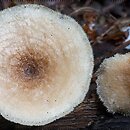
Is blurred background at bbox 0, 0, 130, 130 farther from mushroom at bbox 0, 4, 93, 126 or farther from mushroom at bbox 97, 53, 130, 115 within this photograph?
mushroom at bbox 0, 4, 93, 126

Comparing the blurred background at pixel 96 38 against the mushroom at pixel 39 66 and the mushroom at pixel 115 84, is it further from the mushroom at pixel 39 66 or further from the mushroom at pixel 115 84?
the mushroom at pixel 39 66

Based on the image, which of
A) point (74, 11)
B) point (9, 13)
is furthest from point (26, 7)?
point (74, 11)

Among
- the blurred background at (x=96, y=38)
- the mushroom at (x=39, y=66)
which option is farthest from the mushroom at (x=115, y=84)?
the mushroom at (x=39, y=66)

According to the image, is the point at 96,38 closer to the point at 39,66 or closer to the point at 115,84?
the point at 115,84

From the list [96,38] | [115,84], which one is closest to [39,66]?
[115,84]

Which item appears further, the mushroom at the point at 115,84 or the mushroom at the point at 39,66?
the mushroom at the point at 115,84

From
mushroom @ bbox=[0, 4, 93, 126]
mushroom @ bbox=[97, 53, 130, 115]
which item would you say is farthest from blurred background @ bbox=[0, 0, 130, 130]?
mushroom @ bbox=[0, 4, 93, 126]

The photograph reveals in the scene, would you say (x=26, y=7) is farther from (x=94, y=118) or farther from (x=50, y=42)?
(x=94, y=118)
